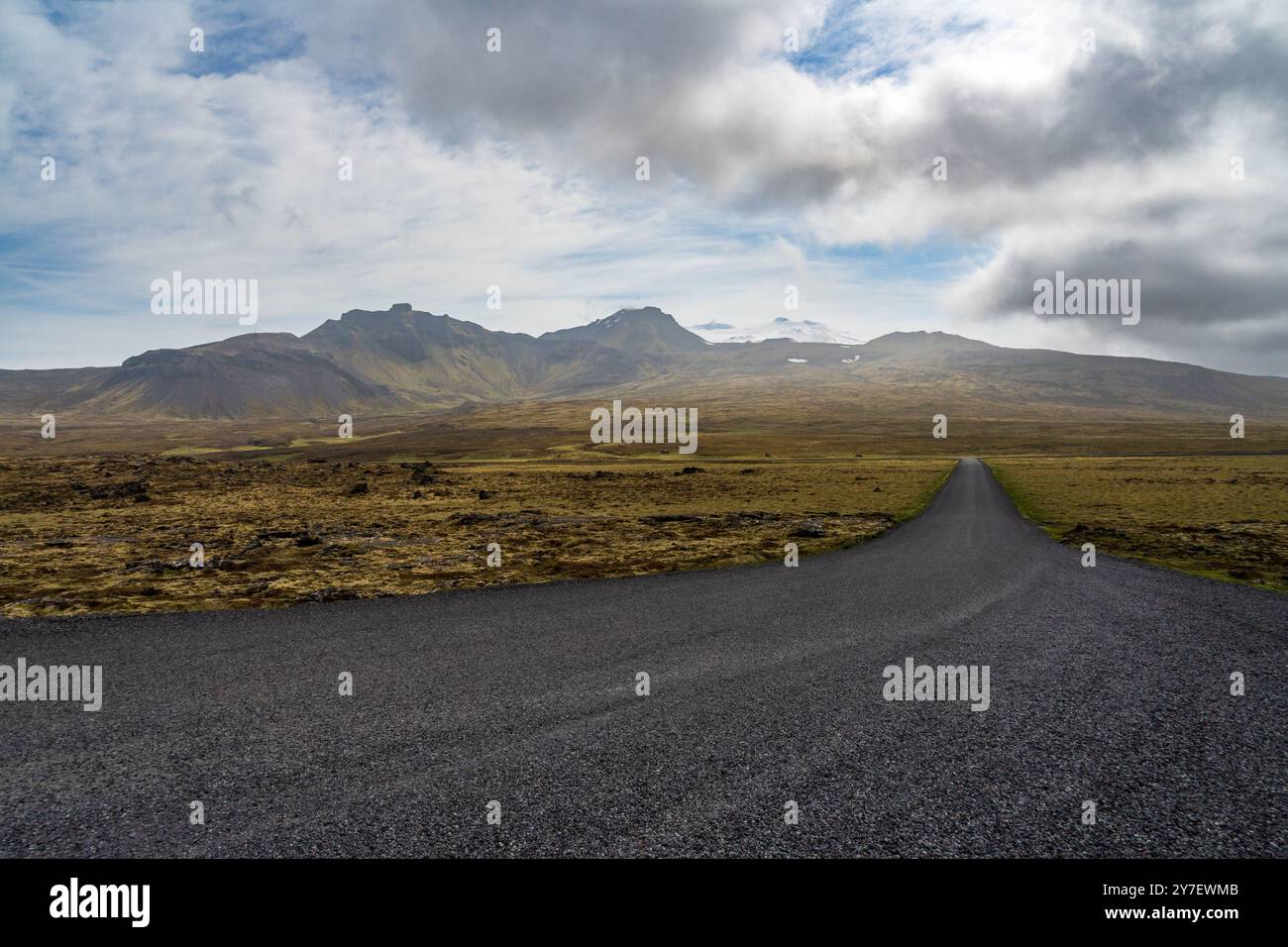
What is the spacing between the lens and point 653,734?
32.5ft

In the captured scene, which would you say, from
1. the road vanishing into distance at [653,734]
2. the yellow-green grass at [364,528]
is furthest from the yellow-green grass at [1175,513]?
the yellow-green grass at [364,528]

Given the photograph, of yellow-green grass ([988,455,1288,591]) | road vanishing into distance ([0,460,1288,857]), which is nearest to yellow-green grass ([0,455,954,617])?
road vanishing into distance ([0,460,1288,857])

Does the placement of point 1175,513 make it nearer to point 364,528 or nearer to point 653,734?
point 653,734

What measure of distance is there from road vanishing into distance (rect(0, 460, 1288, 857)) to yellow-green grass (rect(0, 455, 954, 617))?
4.39 meters

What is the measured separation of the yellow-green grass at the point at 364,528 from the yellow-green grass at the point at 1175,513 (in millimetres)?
9664

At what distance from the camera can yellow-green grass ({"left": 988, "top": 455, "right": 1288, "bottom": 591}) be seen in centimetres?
2539

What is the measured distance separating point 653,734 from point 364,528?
30.4 m

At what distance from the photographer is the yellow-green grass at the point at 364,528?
2144cm

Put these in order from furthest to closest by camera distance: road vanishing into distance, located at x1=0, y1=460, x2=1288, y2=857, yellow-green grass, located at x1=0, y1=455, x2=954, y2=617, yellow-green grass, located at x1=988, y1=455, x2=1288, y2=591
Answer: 1. yellow-green grass, located at x1=988, y1=455, x2=1288, y2=591
2. yellow-green grass, located at x1=0, y1=455, x2=954, y2=617
3. road vanishing into distance, located at x1=0, y1=460, x2=1288, y2=857

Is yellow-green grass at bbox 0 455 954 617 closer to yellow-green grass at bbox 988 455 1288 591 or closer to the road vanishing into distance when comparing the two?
the road vanishing into distance

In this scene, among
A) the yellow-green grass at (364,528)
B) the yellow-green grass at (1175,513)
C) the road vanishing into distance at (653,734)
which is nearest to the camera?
the road vanishing into distance at (653,734)

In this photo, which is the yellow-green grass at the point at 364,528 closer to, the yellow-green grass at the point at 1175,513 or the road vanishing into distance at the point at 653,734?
the road vanishing into distance at the point at 653,734
